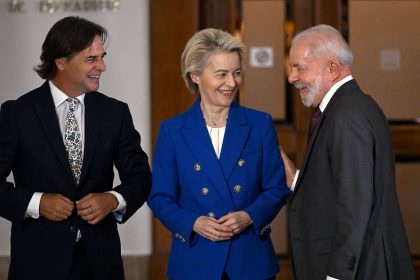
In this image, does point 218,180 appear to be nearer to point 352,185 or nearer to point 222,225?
point 222,225

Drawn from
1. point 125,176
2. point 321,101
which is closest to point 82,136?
point 125,176

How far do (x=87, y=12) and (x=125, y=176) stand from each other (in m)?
2.04

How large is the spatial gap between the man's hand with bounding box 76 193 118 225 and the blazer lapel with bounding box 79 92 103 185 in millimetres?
89

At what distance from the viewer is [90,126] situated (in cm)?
297

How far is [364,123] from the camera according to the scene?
2.50 metres

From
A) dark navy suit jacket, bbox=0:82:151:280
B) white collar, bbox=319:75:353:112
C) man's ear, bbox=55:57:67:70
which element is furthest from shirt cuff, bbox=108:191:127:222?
white collar, bbox=319:75:353:112

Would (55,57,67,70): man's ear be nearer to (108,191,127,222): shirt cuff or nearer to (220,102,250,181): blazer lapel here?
(108,191,127,222): shirt cuff

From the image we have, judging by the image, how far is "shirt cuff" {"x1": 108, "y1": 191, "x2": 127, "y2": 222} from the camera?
296cm

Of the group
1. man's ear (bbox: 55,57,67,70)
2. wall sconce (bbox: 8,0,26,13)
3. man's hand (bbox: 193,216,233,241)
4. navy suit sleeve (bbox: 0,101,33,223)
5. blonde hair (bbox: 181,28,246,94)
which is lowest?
man's hand (bbox: 193,216,233,241)

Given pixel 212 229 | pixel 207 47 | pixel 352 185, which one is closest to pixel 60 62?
pixel 207 47

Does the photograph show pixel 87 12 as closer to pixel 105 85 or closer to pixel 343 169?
pixel 105 85

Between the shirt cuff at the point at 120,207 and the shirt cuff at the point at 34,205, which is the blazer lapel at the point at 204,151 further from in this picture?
the shirt cuff at the point at 34,205

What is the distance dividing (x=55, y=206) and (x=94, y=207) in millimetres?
135

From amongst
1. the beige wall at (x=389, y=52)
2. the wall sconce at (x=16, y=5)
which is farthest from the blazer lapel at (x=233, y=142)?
the wall sconce at (x=16, y=5)
